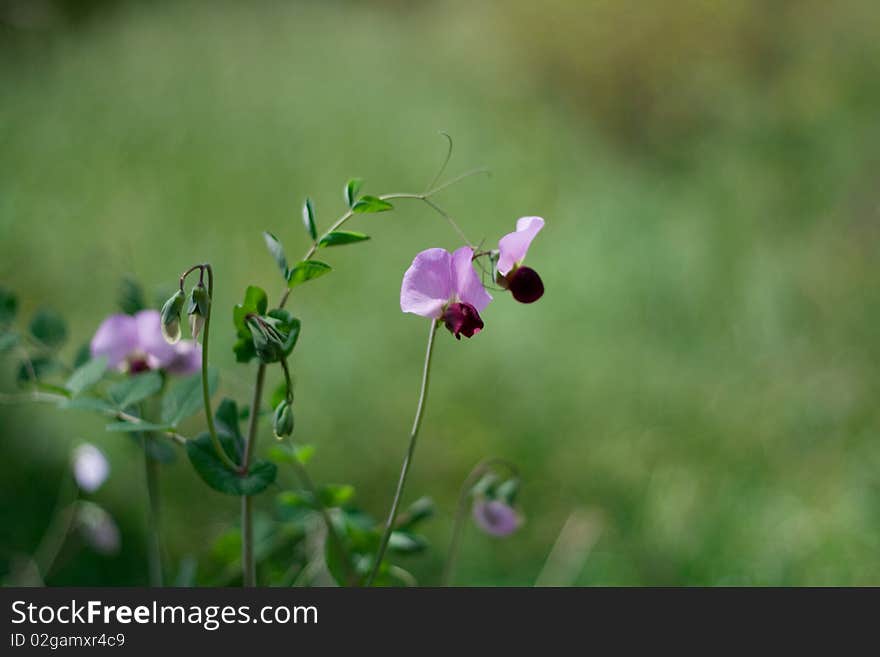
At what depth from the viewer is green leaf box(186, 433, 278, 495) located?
63 cm

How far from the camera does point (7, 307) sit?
797 mm

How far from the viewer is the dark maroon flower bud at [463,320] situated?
2.04 feet

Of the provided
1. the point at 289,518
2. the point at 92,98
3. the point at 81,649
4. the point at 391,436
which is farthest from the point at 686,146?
the point at 81,649

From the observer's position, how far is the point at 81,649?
0.64 metres

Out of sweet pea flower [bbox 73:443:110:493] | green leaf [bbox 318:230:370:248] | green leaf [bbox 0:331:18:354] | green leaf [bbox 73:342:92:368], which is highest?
green leaf [bbox 73:342:92:368]

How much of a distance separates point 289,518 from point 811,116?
6.80 ft

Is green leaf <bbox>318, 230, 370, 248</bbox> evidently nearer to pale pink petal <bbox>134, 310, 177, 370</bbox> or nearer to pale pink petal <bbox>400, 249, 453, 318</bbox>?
pale pink petal <bbox>400, 249, 453, 318</bbox>

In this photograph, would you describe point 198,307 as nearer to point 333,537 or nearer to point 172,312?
point 172,312

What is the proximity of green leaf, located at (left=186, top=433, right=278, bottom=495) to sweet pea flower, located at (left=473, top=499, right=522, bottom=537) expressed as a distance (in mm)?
269

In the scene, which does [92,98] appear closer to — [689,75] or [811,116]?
[689,75]

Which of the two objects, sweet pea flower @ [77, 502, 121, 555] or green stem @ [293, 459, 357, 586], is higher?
sweet pea flower @ [77, 502, 121, 555]

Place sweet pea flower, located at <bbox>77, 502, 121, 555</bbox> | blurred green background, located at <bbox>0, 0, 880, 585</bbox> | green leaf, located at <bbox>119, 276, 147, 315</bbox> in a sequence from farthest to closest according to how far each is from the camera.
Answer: blurred green background, located at <bbox>0, 0, 880, 585</bbox>
sweet pea flower, located at <bbox>77, 502, 121, 555</bbox>
green leaf, located at <bbox>119, 276, 147, 315</bbox>

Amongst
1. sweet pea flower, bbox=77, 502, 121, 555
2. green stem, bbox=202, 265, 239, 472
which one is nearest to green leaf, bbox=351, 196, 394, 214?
green stem, bbox=202, 265, 239, 472

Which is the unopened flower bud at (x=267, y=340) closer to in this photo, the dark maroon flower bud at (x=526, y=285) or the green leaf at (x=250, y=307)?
the green leaf at (x=250, y=307)
